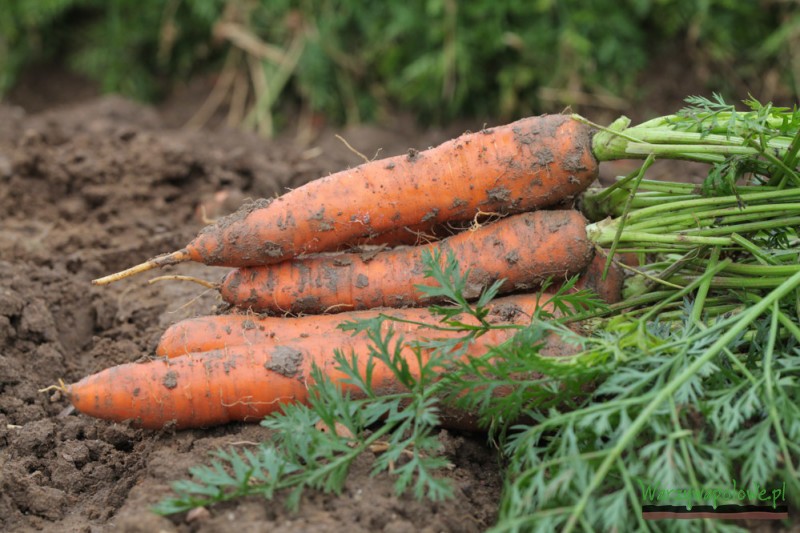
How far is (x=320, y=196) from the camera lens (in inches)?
107

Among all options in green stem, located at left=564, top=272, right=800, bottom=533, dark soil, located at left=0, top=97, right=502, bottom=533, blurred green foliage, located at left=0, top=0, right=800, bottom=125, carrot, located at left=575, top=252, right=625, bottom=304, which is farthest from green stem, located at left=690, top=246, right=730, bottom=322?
Answer: blurred green foliage, located at left=0, top=0, right=800, bottom=125

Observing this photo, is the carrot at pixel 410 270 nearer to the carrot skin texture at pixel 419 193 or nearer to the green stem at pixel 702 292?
the carrot skin texture at pixel 419 193

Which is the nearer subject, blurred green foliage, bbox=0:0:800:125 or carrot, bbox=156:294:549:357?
carrot, bbox=156:294:549:357

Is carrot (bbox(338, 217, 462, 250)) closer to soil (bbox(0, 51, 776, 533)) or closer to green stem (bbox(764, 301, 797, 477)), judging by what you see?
soil (bbox(0, 51, 776, 533))

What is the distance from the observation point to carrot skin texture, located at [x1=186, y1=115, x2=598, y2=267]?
8.66 ft

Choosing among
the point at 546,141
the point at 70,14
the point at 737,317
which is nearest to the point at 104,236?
the point at 546,141

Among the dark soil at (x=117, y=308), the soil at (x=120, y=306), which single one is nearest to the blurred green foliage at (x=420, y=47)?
the soil at (x=120, y=306)

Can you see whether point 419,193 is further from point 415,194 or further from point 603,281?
point 603,281

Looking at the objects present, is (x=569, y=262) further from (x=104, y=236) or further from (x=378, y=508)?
(x=104, y=236)

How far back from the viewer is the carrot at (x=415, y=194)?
104 inches

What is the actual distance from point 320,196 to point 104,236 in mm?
1402

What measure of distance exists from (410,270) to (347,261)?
8.4 inches

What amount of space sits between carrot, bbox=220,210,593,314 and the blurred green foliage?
2.73m

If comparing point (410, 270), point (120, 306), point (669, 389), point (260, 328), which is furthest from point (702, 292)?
point (120, 306)
